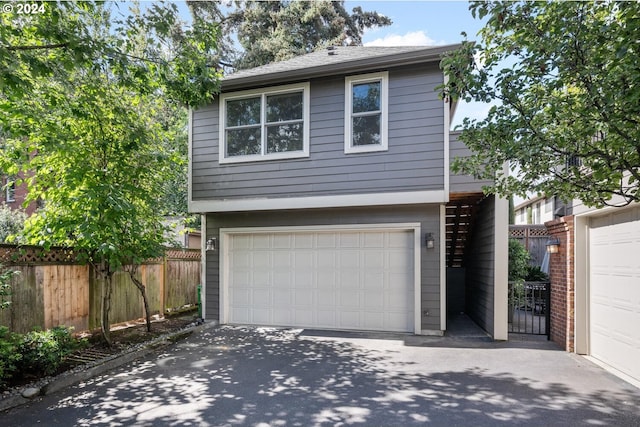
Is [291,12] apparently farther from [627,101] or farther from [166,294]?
[627,101]

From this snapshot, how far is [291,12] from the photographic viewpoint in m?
18.3

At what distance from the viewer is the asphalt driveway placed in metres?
3.64

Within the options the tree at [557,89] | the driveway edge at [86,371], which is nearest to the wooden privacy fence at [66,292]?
the driveway edge at [86,371]

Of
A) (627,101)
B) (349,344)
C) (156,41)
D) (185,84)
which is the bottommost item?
(349,344)

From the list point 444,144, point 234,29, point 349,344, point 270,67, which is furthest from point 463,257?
point 234,29

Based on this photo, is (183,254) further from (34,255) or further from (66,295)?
(34,255)

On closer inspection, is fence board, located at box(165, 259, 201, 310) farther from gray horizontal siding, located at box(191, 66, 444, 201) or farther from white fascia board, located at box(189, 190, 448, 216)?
gray horizontal siding, located at box(191, 66, 444, 201)

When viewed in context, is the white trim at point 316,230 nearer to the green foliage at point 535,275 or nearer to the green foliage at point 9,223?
the green foliage at point 535,275

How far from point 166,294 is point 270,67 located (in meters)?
5.97

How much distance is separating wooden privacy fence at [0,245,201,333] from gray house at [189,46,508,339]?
1.42 m

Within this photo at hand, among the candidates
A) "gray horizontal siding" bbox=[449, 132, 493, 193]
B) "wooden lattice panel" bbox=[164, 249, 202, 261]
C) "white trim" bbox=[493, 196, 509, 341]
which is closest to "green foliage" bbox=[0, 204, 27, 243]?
"wooden lattice panel" bbox=[164, 249, 202, 261]

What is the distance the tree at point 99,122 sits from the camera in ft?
15.5

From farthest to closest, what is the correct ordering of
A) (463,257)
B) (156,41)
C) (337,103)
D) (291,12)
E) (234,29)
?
1. (234,29)
2. (291,12)
3. (463,257)
4. (337,103)
5. (156,41)

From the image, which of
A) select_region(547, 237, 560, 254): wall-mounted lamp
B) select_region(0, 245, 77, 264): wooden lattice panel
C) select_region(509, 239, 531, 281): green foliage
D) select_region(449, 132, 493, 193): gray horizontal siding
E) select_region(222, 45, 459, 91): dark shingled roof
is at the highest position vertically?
select_region(222, 45, 459, 91): dark shingled roof
